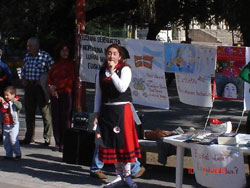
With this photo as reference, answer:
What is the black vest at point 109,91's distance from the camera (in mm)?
6164

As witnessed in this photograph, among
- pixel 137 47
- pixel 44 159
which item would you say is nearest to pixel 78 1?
pixel 137 47

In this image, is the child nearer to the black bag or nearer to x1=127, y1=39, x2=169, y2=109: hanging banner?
the black bag

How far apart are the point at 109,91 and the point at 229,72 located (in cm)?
159

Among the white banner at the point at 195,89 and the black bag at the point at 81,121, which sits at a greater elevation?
the white banner at the point at 195,89

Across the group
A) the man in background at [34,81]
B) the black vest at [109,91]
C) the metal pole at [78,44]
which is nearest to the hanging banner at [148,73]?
the metal pole at [78,44]

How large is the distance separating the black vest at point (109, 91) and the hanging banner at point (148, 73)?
3.80 ft

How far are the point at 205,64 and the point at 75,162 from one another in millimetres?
2205

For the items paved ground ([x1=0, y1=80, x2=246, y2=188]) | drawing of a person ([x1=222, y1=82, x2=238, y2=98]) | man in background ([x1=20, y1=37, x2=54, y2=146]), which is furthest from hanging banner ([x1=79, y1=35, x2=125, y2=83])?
drawing of a person ([x1=222, y1=82, x2=238, y2=98])

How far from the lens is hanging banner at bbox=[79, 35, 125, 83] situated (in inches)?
316

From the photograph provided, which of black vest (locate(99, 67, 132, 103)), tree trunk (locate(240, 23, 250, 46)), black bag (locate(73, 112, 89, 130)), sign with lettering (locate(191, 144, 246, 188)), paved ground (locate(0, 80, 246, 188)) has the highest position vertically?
tree trunk (locate(240, 23, 250, 46))

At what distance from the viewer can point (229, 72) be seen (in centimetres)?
674

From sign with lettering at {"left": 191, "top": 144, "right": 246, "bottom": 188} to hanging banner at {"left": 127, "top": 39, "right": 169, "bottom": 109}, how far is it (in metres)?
1.87

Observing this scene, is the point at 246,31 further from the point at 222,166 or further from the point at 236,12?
the point at 222,166

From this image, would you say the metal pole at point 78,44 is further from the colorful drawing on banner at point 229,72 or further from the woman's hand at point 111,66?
the colorful drawing on banner at point 229,72
